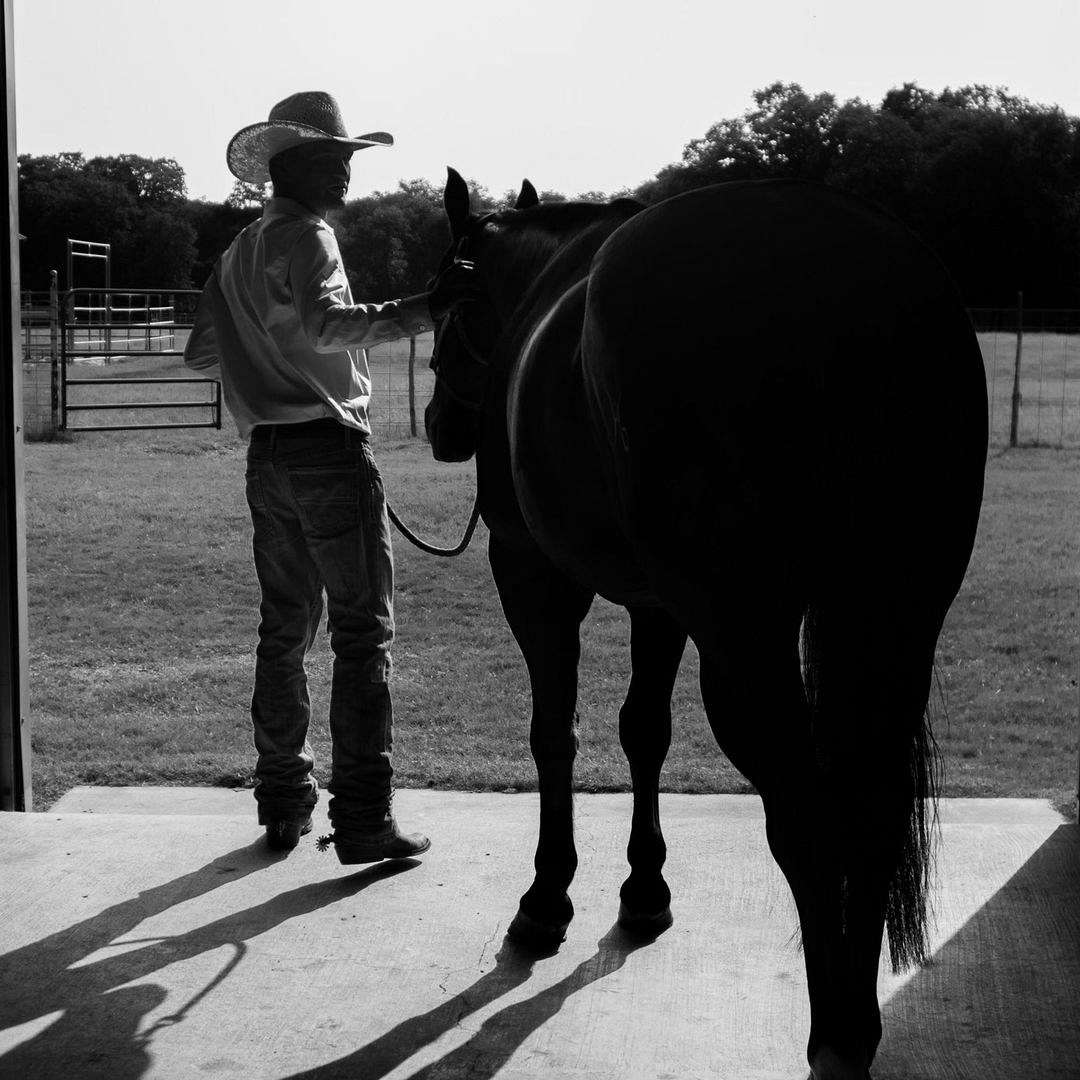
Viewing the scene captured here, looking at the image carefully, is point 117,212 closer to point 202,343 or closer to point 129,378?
point 129,378

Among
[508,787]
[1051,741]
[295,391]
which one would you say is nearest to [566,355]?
[295,391]

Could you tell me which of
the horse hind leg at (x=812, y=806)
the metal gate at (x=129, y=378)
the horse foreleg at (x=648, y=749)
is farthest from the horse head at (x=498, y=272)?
the metal gate at (x=129, y=378)

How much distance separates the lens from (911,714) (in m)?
1.89

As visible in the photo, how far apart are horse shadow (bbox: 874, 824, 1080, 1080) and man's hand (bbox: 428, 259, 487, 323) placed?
173 cm

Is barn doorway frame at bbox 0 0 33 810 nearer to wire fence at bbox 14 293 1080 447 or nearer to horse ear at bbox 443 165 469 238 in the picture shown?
horse ear at bbox 443 165 469 238

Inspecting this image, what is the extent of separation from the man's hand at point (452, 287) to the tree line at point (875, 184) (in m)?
3.65

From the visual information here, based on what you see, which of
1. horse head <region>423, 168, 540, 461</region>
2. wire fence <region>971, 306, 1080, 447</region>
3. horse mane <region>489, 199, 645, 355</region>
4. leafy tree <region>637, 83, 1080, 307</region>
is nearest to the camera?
horse mane <region>489, 199, 645, 355</region>

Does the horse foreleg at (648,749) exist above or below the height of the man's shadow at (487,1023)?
above

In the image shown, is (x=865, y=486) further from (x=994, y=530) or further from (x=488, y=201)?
(x=994, y=530)

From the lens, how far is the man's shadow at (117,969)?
2406mm

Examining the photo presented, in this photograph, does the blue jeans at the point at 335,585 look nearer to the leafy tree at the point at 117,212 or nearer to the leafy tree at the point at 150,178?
the leafy tree at the point at 117,212

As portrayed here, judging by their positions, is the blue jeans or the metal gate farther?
the metal gate

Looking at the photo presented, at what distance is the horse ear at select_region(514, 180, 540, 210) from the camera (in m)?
3.06

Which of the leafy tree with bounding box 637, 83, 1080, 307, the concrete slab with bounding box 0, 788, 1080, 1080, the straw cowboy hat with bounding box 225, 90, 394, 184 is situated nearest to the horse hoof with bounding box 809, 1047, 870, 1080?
the concrete slab with bounding box 0, 788, 1080, 1080
